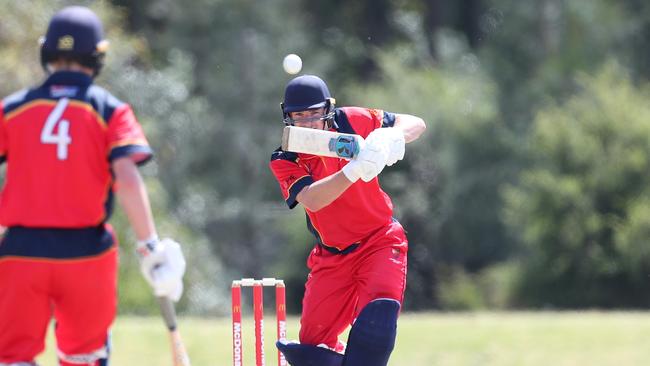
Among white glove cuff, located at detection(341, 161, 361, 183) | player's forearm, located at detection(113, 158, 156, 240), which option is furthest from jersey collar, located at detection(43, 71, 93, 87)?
white glove cuff, located at detection(341, 161, 361, 183)

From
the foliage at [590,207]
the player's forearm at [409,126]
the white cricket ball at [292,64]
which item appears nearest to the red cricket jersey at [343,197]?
the player's forearm at [409,126]

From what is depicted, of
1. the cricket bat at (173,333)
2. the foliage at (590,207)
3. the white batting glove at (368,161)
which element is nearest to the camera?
the cricket bat at (173,333)

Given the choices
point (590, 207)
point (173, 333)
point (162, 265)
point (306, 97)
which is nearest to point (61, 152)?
A: point (162, 265)

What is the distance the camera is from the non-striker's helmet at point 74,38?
4.55 meters

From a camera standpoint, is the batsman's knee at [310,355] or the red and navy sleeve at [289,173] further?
the batsman's knee at [310,355]

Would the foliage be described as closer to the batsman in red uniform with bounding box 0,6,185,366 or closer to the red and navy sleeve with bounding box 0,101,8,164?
the batsman in red uniform with bounding box 0,6,185,366

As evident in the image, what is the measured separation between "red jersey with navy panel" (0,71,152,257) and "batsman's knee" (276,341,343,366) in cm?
163

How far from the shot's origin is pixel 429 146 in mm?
28422

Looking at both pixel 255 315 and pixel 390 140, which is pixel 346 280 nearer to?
pixel 255 315

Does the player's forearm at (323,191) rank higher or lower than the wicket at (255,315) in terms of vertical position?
higher

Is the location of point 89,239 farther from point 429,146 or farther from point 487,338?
point 429,146

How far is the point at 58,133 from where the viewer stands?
4469mm

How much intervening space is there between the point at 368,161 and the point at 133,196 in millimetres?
1219

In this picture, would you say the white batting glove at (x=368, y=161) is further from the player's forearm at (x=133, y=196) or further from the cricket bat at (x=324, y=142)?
the player's forearm at (x=133, y=196)
